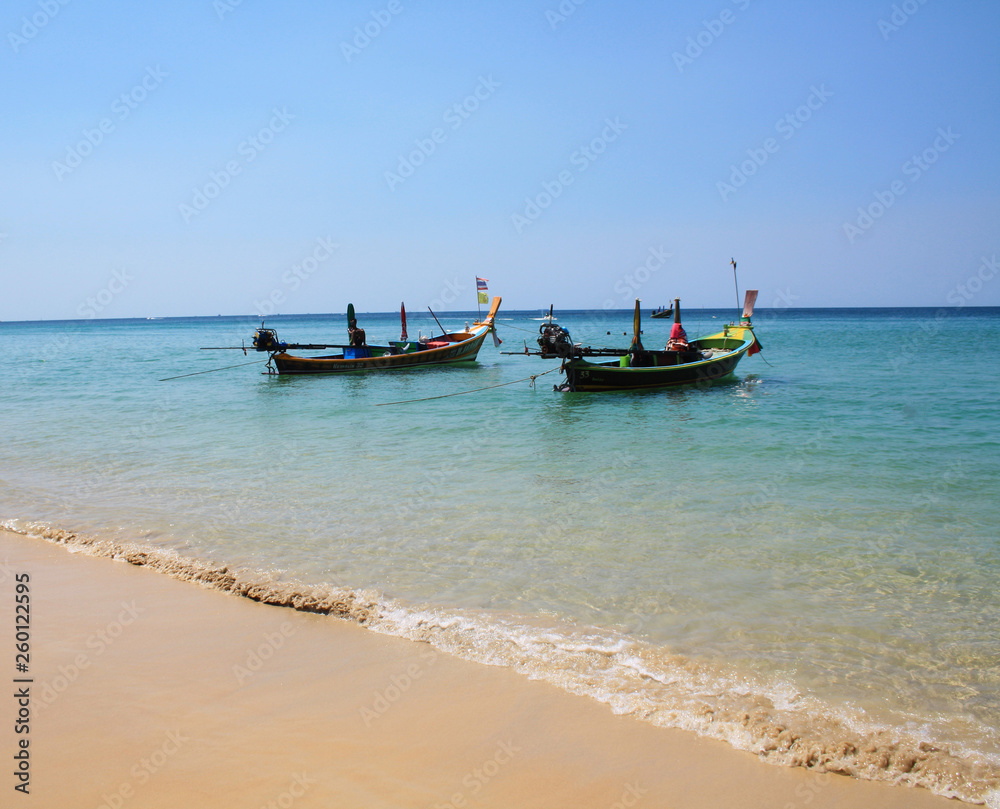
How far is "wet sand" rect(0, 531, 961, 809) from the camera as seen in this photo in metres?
3.14

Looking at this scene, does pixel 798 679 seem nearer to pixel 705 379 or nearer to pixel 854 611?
pixel 854 611

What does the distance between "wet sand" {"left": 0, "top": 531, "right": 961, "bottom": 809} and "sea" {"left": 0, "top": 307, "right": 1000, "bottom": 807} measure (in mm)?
267

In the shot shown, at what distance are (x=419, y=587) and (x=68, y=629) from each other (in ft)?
8.63

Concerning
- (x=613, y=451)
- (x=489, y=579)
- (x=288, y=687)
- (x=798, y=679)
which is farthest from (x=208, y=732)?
(x=613, y=451)

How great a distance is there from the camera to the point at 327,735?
11.7 feet

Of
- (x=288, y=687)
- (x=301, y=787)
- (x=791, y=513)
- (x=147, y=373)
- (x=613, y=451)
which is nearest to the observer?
(x=301, y=787)

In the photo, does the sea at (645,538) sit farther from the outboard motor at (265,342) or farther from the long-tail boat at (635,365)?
the outboard motor at (265,342)

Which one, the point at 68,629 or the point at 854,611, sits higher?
the point at 68,629

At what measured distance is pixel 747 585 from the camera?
5754 mm

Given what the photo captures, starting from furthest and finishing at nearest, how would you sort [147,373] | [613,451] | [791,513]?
[147,373], [613,451], [791,513]

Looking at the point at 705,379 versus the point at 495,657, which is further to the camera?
the point at 705,379

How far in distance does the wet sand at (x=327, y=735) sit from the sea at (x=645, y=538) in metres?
0.27

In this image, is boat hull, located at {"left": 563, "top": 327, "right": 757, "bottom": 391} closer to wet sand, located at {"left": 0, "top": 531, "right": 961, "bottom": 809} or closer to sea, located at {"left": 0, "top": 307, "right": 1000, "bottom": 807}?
sea, located at {"left": 0, "top": 307, "right": 1000, "bottom": 807}

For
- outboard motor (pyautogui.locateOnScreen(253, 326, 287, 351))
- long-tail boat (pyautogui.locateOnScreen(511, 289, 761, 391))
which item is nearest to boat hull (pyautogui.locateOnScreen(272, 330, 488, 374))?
outboard motor (pyautogui.locateOnScreen(253, 326, 287, 351))
